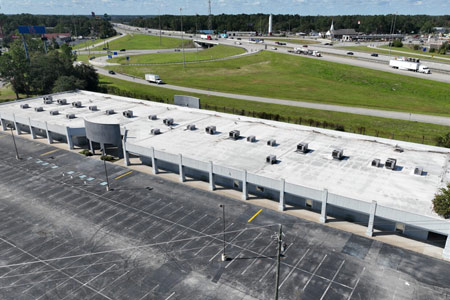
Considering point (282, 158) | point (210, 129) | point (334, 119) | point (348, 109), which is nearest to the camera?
point (282, 158)

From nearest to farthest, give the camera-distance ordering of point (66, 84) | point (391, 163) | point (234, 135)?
point (391, 163) < point (234, 135) < point (66, 84)

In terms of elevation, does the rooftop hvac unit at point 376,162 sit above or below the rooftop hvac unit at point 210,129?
below

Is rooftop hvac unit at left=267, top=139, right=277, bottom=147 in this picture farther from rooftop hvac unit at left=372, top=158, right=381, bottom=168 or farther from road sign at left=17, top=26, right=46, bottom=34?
road sign at left=17, top=26, right=46, bottom=34

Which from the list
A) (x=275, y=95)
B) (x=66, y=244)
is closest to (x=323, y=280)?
(x=66, y=244)

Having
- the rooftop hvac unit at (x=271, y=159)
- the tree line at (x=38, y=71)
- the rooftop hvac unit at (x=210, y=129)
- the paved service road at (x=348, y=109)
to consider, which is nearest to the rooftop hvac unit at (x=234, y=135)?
the rooftop hvac unit at (x=210, y=129)

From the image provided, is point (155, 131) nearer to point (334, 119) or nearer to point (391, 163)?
point (391, 163)

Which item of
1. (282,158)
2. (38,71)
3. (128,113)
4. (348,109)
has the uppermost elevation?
(38,71)

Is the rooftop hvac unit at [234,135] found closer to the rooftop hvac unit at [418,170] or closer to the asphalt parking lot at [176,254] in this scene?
the asphalt parking lot at [176,254]

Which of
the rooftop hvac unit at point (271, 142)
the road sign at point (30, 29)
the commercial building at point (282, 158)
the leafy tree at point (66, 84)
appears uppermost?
the road sign at point (30, 29)

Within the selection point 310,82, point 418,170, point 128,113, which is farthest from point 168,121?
point 310,82
